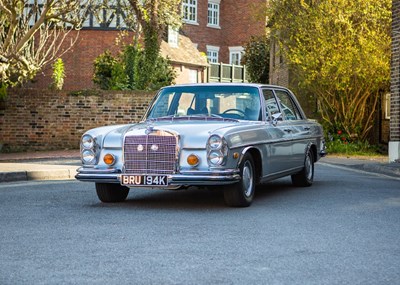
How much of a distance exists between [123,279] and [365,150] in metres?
21.0

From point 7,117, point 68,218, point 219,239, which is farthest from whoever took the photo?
point 7,117

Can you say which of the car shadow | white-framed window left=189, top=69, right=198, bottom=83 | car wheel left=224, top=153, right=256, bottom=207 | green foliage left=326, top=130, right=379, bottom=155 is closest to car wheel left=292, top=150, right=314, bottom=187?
the car shadow

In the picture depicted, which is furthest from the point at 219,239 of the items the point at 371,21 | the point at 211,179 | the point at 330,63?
the point at 371,21

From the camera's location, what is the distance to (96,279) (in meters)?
5.46

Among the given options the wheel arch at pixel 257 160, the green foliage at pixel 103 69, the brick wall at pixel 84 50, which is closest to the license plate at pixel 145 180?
the wheel arch at pixel 257 160

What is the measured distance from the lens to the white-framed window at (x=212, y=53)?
162 feet

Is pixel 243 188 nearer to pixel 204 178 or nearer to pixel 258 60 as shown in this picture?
pixel 204 178

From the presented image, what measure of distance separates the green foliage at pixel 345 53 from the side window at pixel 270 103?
13.9m

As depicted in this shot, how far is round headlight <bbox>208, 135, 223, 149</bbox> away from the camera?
9.10 metres

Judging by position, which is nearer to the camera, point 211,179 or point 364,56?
point 211,179

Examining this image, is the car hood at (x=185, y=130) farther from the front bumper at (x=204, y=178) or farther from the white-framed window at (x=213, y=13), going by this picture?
the white-framed window at (x=213, y=13)

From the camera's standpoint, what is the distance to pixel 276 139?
10.6 metres

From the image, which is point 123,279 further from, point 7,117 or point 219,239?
point 7,117

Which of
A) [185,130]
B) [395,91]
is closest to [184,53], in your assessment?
[395,91]
